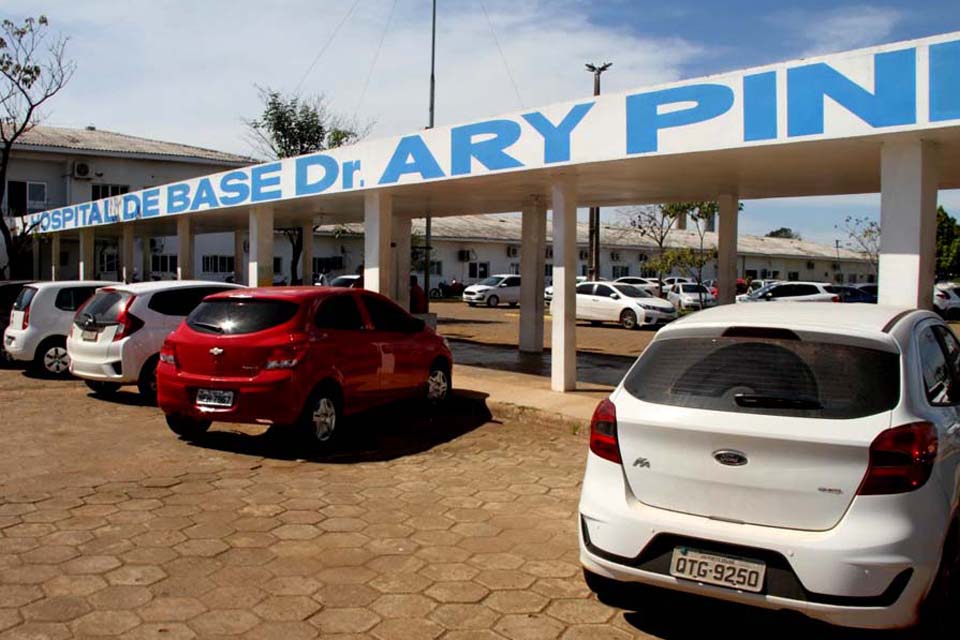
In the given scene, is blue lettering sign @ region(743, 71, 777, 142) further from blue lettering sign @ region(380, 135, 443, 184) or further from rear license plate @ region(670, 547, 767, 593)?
rear license plate @ region(670, 547, 767, 593)

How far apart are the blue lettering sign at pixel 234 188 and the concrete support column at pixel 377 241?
3.72 meters

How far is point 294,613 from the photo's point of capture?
163 inches

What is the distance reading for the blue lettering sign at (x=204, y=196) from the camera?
54.9 feet

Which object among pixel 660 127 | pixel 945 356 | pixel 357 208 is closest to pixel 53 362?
pixel 357 208

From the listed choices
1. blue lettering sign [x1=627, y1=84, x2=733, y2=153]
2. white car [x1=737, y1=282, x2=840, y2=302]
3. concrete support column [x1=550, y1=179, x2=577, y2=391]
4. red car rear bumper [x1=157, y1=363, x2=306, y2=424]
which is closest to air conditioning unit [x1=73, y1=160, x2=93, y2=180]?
white car [x1=737, y1=282, x2=840, y2=302]

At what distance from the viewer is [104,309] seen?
1014 centimetres

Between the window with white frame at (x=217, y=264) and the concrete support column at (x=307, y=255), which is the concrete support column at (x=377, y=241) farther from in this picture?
the window with white frame at (x=217, y=264)

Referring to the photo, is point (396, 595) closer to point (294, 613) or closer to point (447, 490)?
point (294, 613)

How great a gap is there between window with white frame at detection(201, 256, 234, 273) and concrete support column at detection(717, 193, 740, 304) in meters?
28.8

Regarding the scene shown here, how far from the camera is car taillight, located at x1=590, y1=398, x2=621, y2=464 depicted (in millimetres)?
3895

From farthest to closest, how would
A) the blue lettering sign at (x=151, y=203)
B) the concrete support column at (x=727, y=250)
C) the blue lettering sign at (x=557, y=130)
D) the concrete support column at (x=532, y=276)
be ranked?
the blue lettering sign at (x=151, y=203) → the concrete support column at (x=532, y=276) → the concrete support column at (x=727, y=250) → the blue lettering sign at (x=557, y=130)

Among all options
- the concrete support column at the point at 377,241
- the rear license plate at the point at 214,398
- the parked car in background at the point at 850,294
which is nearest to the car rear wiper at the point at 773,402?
the rear license plate at the point at 214,398

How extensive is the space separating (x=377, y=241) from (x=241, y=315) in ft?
17.5

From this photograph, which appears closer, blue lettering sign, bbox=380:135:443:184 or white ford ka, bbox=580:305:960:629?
white ford ka, bbox=580:305:960:629
